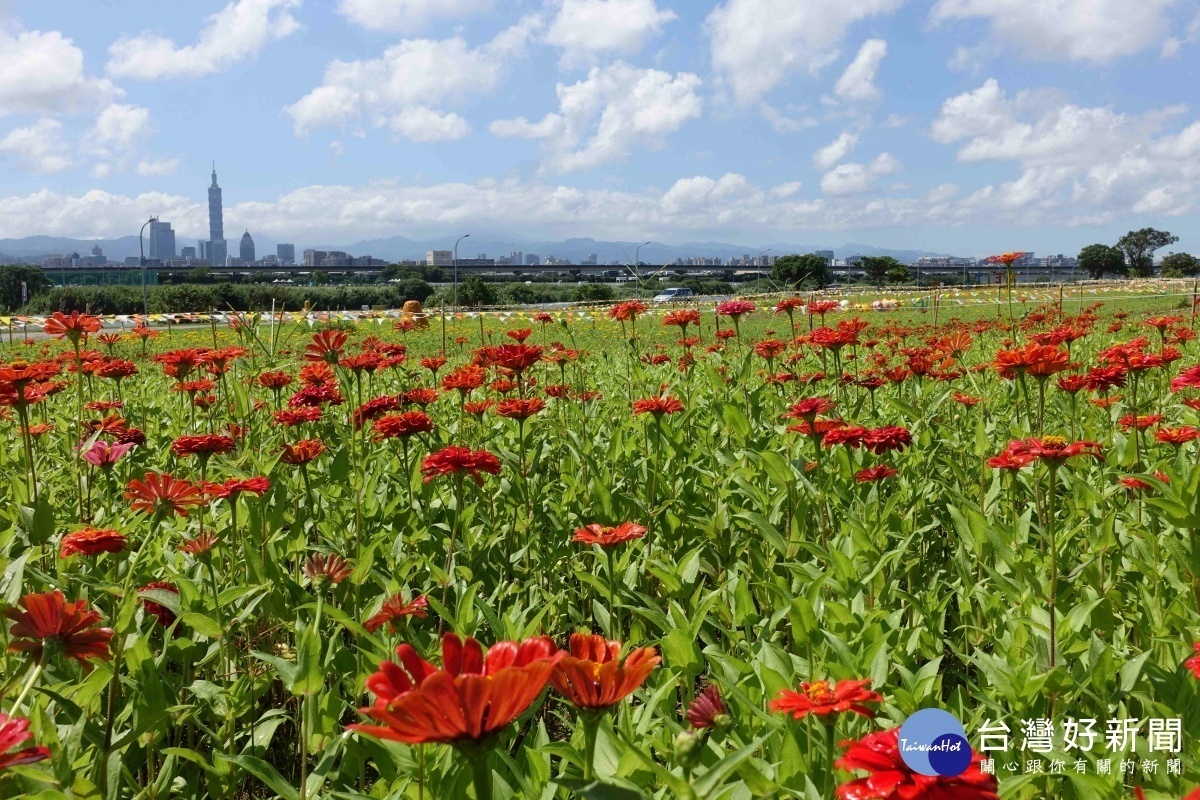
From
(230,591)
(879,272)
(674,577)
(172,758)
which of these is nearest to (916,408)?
(674,577)

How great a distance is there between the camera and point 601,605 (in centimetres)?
188

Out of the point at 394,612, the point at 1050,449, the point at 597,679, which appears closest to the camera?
the point at 597,679

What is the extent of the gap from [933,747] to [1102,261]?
314ft

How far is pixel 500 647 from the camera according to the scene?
29.6 inches

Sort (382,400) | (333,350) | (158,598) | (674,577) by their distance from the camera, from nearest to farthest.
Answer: (158,598)
(674,577)
(333,350)
(382,400)

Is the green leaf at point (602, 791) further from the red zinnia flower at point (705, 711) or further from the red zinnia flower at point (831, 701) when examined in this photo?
the red zinnia flower at point (705, 711)

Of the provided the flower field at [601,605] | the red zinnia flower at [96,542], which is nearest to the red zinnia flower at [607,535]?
the flower field at [601,605]

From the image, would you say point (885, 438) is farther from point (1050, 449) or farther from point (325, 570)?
point (325, 570)

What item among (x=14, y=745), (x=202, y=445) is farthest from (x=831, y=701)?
(x=202, y=445)

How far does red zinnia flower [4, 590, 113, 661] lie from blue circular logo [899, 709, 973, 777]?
103 centimetres

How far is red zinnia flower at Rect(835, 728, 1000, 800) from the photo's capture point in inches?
27.1

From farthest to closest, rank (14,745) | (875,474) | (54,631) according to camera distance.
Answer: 1. (875,474)
2. (54,631)
3. (14,745)

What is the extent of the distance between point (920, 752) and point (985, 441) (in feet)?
8.68

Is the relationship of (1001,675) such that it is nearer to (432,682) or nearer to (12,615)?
(432,682)
